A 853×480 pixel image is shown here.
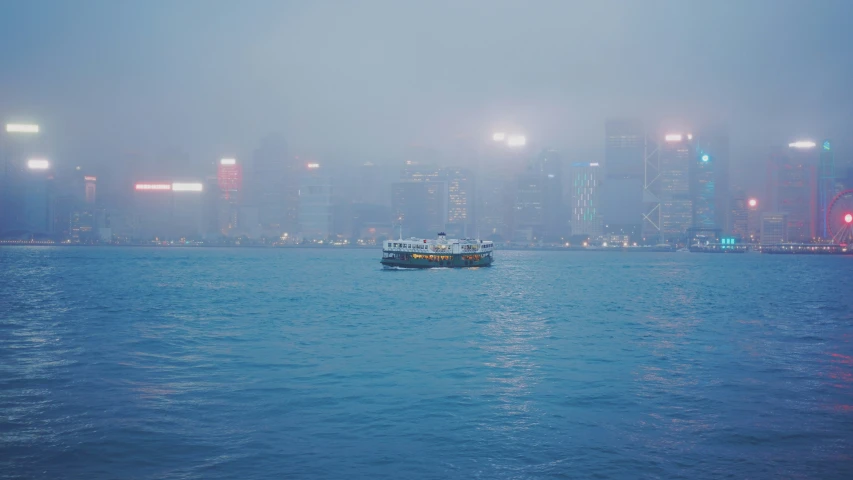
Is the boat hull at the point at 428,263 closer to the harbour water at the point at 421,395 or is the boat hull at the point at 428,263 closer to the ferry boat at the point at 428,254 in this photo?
the ferry boat at the point at 428,254

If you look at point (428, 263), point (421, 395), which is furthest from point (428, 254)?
Result: point (421, 395)

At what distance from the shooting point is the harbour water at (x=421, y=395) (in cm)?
1538

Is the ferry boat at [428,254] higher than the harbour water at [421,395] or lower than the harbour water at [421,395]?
higher

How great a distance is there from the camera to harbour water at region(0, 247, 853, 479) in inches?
606

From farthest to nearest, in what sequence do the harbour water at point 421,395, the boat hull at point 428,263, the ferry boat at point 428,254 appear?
the ferry boat at point 428,254
the boat hull at point 428,263
the harbour water at point 421,395

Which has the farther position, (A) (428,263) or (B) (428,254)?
(B) (428,254)

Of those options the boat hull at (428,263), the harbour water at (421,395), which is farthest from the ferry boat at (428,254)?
the harbour water at (421,395)

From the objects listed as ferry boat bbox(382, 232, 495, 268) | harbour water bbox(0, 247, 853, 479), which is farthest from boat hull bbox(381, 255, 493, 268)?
harbour water bbox(0, 247, 853, 479)

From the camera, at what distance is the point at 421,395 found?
22375 mm

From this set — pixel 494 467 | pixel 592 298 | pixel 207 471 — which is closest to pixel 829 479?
pixel 494 467

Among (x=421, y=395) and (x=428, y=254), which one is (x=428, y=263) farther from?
(x=421, y=395)

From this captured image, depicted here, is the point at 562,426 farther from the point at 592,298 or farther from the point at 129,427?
the point at 592,298

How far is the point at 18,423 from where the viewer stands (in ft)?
59.4

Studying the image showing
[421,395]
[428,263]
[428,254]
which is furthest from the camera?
[428,254]
